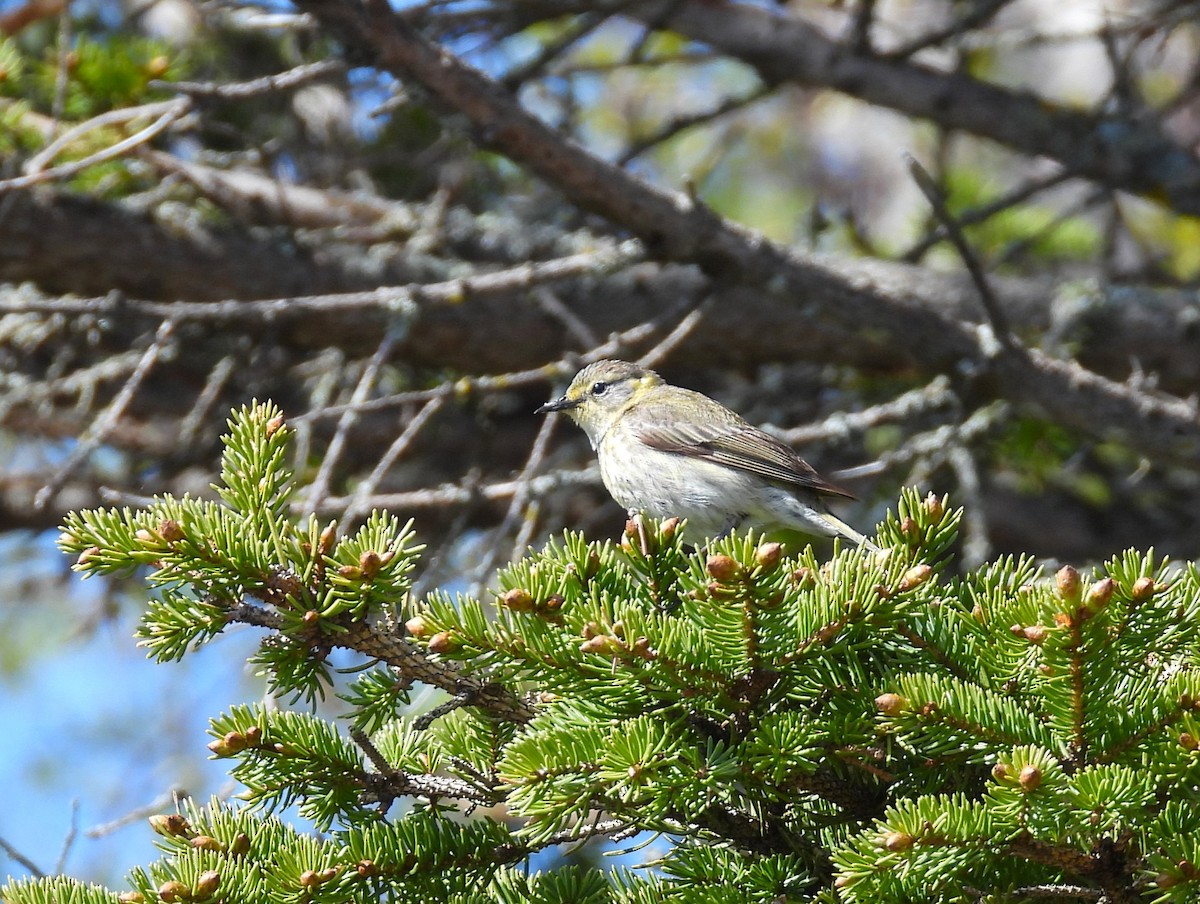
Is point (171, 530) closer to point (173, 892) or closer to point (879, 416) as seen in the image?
point (173, 892)

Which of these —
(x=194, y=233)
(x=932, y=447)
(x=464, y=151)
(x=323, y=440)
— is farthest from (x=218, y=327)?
(x=932, y=447)

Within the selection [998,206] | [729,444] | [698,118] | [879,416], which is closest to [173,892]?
[729,444]

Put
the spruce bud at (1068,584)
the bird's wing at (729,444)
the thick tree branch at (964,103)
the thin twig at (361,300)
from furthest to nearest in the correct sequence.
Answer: the thick tree branch at (964,103)
the bird's wing at (729,444)
the thin twig at (361,300)
the spruce bud at (1068,584)

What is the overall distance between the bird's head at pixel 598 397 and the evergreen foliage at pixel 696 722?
285 centimetres

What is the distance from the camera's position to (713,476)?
4781mm

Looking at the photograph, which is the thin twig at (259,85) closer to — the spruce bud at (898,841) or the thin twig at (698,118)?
the thin twig at (698,118)

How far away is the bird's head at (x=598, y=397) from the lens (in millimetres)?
5324

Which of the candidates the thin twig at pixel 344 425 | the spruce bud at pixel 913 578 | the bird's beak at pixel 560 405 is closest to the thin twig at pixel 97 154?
the thin twig at pixel 344 425

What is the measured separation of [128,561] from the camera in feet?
7.32

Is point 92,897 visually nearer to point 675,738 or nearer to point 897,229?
point 675,738

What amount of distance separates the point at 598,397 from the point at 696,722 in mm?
3253

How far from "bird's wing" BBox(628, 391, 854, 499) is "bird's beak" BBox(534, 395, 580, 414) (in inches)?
9.7

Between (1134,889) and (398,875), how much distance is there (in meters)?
1.27

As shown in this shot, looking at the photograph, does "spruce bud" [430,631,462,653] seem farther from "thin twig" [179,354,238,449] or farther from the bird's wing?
"thin twig" [179,354,238,449]
